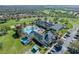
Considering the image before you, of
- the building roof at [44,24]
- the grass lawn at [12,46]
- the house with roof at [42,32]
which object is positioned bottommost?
the grass lawn at [12,46]

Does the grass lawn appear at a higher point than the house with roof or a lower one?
lower

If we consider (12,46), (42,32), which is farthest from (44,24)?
(12,46)

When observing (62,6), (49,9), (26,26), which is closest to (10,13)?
(26,26)

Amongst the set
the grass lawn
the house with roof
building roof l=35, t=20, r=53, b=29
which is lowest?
the grass lawn

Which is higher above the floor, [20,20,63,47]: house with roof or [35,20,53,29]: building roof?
[35,20,53,29]: building roof

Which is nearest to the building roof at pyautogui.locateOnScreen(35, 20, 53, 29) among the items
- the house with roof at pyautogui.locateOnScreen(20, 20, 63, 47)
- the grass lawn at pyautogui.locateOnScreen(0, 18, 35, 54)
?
the house with roof at pyautogui.locateOnScreen(20, 20, 63, 47)

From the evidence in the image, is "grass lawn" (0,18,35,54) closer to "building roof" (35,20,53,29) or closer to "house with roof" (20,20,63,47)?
"house with roof" (20,20,63,47)

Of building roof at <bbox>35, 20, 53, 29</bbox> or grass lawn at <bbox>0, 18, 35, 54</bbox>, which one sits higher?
building roof at <bbox>35, 20, 53, 29</bbox>

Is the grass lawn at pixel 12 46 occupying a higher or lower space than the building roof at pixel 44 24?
lower

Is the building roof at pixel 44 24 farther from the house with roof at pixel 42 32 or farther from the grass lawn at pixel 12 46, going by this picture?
the grass lawn at pixel 12 46

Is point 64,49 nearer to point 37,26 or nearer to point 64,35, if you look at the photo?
point 64,35

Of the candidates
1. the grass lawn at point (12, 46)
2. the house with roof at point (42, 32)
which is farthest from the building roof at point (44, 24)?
the grass lawn at point (12, 46)

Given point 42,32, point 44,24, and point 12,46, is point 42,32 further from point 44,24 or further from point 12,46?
point 12,46
